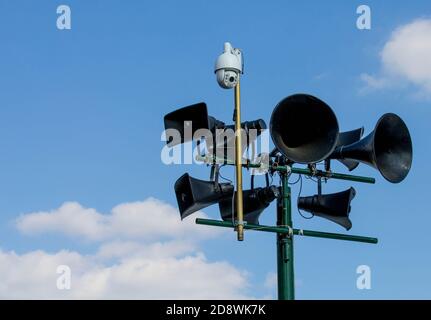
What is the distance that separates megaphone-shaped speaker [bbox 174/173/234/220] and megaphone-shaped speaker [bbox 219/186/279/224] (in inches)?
17.3

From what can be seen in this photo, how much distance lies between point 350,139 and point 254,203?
2.14 metres

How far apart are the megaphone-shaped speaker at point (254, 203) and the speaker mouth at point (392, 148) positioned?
1708 millimetres

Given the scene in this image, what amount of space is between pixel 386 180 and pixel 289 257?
Answer: 2.02 metres

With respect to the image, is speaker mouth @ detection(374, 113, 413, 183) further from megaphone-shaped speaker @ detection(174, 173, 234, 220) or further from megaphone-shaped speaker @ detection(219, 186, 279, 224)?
megaphone-shaped speaker @ detection(174, 173, 234, 220)

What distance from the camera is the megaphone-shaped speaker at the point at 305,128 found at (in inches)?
489

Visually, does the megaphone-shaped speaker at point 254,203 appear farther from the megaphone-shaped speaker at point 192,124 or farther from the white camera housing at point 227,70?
the white camera housing at point 227,70

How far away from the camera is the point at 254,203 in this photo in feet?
41.7

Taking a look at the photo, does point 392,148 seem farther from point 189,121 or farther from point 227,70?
point 189,121

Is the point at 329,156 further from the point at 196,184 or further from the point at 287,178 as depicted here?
the point at 196,184

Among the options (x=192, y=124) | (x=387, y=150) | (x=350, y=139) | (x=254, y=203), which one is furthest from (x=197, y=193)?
(x=387, y=150)

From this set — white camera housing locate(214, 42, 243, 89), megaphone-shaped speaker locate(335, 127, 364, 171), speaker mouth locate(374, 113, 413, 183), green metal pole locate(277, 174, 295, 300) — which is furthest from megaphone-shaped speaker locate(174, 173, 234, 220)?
speaker mouth locate(374, 113, 413, 183)
